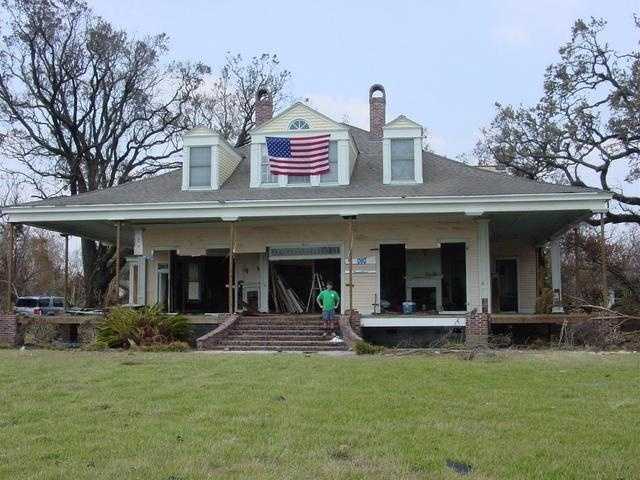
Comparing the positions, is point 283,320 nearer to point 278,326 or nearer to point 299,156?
point 278,326

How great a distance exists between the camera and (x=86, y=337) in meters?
21.1

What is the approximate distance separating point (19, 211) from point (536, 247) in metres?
18.1

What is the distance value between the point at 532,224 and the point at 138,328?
43.3 ft

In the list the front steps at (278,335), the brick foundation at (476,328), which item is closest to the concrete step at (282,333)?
the front steps at (278,335)

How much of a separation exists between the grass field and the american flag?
38.0 feet

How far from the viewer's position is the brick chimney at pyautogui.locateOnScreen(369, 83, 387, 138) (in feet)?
90.8

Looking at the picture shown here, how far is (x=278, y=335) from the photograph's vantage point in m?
20.1

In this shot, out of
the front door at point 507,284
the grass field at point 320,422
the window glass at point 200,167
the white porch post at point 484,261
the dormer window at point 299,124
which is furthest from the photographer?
the front door at point 507,284

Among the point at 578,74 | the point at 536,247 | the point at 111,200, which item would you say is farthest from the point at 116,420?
the point at 578,74

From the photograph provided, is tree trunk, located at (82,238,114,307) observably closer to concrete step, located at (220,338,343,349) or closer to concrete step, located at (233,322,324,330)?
concrete step, located at (233,322,324,330)

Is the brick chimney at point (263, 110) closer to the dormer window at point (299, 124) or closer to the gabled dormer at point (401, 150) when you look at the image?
the dormer window at point (299, 124)

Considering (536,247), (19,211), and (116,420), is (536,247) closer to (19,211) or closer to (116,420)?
(19,211)

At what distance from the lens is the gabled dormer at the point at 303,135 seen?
23.8m

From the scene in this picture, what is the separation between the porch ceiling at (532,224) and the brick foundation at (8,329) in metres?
14.2
